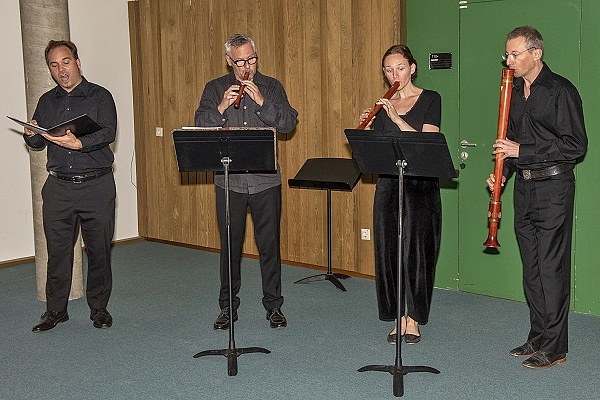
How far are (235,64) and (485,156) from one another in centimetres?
205

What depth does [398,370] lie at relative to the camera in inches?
154

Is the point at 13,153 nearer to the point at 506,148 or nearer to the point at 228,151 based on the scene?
the point at 228,151

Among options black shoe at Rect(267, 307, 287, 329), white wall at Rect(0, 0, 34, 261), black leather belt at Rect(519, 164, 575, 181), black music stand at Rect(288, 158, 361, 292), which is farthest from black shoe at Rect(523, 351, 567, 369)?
white wall at Rect(0, 0, 34, 261)

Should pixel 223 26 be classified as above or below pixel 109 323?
above

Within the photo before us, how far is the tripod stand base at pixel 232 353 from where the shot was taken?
4254mm

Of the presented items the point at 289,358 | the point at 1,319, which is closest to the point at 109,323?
the point at 1,319

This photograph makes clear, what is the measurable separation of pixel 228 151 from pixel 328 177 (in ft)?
6.39

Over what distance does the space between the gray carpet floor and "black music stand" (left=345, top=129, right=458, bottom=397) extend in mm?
386

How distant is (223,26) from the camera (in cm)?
728

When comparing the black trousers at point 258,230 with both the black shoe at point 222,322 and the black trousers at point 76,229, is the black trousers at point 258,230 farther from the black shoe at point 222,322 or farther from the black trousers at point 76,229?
the black trousers at point 76,229

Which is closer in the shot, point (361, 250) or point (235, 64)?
point (235, 64)

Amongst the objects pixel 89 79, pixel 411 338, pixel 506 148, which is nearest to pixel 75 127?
pixel 411 338

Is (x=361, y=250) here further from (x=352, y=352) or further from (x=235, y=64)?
(x=235, y=64)

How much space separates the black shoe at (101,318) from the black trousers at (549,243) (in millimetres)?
2697
